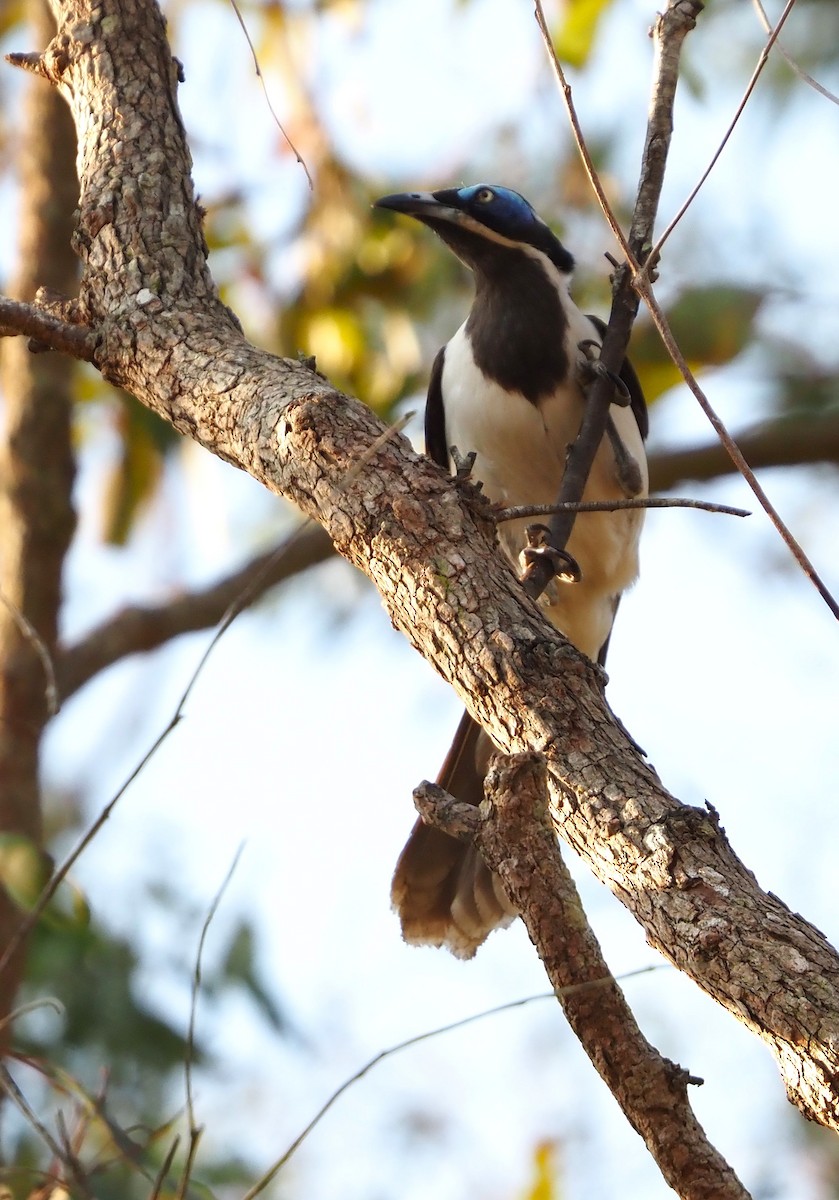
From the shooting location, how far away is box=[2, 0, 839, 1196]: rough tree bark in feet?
4.75

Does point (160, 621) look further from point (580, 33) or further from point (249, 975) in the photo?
point (580, 33)

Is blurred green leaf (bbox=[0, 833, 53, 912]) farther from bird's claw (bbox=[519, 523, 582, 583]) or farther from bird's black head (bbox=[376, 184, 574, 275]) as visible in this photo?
bird's black head (bbox=[376, 184, 574, 275])

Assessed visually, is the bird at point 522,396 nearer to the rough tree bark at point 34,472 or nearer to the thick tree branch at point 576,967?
the rough tree bark at point 34,472

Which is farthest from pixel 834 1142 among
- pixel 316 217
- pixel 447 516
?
pixel 447 516

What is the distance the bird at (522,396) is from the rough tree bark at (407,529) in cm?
106

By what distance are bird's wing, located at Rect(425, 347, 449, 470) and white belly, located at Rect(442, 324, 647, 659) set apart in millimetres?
61

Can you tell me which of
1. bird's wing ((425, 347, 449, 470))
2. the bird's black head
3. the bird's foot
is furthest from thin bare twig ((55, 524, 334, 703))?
the bird's foot

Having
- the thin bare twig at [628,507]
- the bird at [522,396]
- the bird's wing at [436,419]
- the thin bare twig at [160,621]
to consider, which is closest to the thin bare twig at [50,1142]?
the thin bare twig at [628,507]

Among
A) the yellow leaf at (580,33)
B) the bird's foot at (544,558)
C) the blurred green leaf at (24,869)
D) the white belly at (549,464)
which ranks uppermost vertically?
the yellow leaf at (580,33)

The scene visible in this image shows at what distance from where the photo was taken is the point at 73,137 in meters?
4.68

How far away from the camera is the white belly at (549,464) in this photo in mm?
3346

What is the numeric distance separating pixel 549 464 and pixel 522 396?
0.18 m

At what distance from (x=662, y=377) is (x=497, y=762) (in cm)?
328

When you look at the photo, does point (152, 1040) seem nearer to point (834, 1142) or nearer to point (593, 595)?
point (593, 595)
